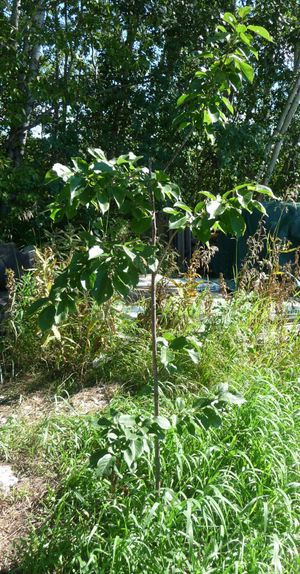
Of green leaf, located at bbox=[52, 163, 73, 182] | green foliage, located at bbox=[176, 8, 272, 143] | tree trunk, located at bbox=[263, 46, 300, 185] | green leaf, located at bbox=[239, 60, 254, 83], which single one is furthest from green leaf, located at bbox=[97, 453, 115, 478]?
tree trunk, located at bbox=[263, 46, 300, 185]

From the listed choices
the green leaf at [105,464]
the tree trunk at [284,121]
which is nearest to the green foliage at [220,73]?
the green leaf at [105,464]

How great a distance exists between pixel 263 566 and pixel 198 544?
9.9 inches

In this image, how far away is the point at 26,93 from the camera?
7.84m

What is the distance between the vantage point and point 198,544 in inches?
86.8

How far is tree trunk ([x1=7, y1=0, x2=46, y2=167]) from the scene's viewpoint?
7.61m

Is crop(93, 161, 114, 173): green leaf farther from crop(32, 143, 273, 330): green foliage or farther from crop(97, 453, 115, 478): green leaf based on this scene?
crop(97, 453, 115, 478): green leaf

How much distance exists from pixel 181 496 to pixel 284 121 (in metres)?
10.4

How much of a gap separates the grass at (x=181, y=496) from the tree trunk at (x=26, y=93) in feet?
17.6

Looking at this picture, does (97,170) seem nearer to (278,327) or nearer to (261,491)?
(261,491)

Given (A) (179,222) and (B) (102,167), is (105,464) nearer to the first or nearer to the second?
(A) (179,222)

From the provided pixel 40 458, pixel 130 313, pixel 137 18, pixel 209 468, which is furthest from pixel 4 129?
pixel 209 468

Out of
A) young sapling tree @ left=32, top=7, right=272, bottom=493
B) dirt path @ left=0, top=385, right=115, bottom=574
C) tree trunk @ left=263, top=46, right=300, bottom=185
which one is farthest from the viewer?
tree trunk @ left=263, top=46, right=300, bottom=185

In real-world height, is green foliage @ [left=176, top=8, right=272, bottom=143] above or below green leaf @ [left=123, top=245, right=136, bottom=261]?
above

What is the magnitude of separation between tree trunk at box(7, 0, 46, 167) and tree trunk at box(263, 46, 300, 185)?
4.98m
